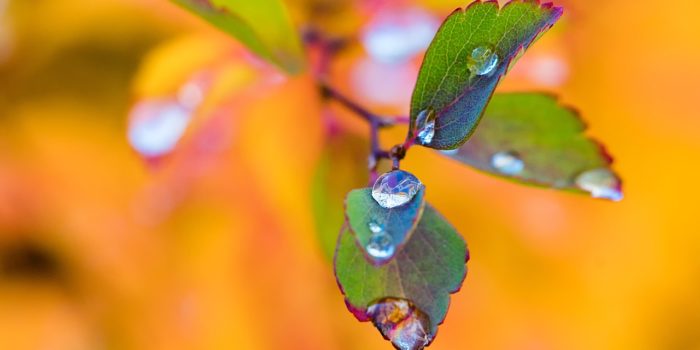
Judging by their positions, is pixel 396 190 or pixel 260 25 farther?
pixel 260 25

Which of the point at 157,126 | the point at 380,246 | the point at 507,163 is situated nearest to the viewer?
the point at 380,246

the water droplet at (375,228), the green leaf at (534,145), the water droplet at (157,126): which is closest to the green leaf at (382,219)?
the water droplet at (375,228)

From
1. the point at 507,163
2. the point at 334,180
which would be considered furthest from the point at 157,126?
the point at 507,163

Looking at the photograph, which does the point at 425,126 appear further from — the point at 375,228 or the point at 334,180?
the point at 334,180

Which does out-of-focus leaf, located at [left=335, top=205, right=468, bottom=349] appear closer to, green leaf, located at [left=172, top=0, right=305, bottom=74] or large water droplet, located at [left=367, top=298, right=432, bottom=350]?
large water droplet, located at [left=367, top=298, right=432, bottom=350]

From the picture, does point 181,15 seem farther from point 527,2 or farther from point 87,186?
point 527,2

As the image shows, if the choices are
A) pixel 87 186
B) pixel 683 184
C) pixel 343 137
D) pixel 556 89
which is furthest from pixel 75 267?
pixel 683 184

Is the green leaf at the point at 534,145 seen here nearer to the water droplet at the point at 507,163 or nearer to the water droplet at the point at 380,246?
the water droplet at the point at 507,163
